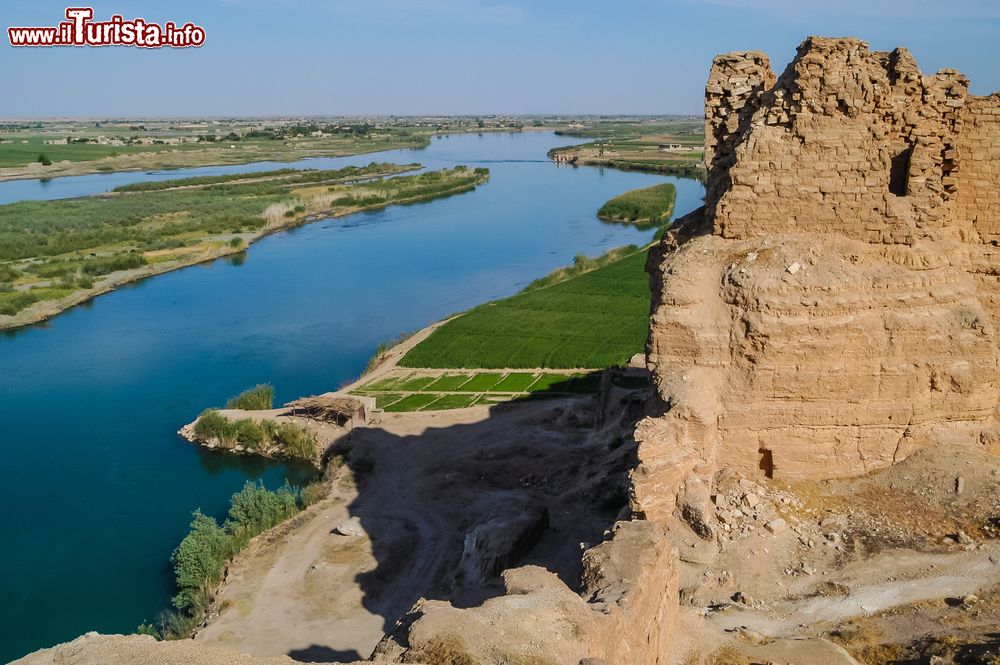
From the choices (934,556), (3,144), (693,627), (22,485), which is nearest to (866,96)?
(934,556)

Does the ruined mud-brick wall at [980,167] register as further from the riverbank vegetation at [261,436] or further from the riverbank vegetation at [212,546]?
the riverbank vegetation at [261,436]

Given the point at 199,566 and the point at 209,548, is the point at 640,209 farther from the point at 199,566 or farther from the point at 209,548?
the point at 199,566

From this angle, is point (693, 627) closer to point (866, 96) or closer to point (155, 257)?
point (866, 96)

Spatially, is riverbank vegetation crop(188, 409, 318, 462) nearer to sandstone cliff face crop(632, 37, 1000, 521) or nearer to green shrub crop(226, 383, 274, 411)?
green shrub crop(226, 383, 274, 411)

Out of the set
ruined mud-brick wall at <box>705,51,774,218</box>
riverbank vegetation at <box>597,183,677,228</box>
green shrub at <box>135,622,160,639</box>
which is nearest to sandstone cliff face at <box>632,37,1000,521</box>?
ruined mud-brick wall at <box>705,51,774,218</box>

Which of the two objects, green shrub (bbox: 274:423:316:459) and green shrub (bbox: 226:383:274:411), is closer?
green shrub (bbox: 274:423:316:459)

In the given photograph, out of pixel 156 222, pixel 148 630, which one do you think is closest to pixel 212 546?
pixel 148 630

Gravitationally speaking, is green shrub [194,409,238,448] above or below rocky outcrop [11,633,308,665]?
below
